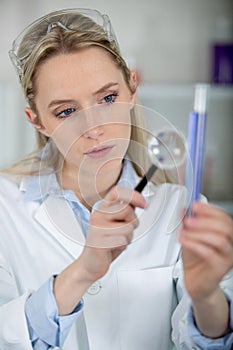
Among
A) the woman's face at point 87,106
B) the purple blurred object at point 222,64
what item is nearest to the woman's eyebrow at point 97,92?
the woman's face at point 87,106

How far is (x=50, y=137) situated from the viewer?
0.52m

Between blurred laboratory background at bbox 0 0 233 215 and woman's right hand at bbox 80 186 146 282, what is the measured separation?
120mm

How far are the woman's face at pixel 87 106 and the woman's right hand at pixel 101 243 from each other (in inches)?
1.8

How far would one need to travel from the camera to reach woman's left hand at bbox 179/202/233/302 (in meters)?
0.40

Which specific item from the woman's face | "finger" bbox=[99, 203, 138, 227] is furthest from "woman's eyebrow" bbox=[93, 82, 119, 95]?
"finger" bbox=[99, 203, 138, 227]

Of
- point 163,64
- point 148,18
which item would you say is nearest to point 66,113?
point 148,18

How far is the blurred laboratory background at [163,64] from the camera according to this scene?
559mm

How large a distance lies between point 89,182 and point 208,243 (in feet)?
0.48

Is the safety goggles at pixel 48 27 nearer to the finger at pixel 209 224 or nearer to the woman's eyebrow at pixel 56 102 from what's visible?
the woman's eyebrow at pixel 56 102

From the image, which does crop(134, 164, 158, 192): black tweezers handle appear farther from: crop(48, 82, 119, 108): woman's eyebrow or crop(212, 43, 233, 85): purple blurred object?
crop(212, 43, 233, 85): purple blurred object

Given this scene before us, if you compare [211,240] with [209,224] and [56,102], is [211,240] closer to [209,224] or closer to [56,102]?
[209,224]

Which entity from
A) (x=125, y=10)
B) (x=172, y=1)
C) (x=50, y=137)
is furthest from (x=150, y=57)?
(x=50, y=137)

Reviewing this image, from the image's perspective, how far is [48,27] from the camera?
1.69 ft

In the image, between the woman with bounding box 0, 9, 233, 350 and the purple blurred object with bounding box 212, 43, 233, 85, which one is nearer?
the woman with bounding box 0, 9, 233, 350
